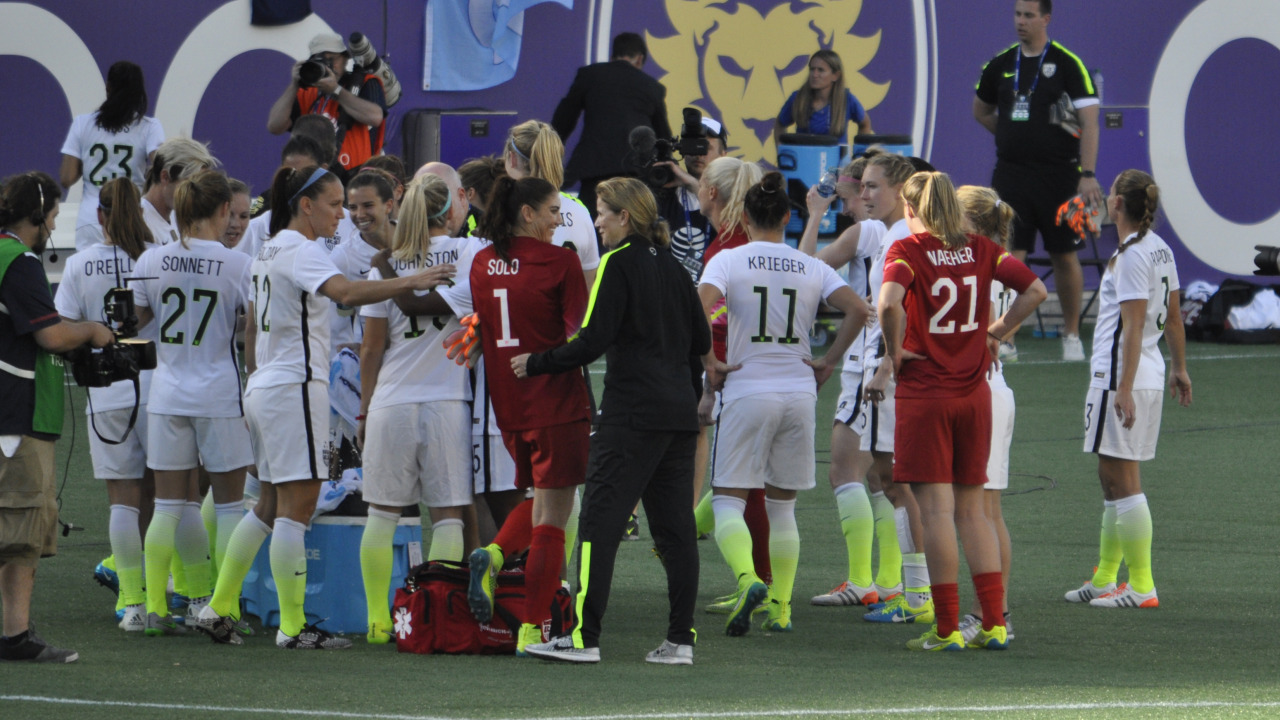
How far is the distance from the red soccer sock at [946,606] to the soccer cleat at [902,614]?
2.04 ft

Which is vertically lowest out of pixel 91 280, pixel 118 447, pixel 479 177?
pixel 118 447

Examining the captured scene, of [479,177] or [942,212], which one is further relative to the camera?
[479,177]

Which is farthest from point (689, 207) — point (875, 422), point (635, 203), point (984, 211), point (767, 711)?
point (767, 711)

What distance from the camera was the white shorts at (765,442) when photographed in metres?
6.57

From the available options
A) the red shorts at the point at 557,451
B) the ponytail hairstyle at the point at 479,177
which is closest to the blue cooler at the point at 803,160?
the ponytail hairstyle at the point at 479,177

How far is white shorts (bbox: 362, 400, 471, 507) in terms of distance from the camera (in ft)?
20.7

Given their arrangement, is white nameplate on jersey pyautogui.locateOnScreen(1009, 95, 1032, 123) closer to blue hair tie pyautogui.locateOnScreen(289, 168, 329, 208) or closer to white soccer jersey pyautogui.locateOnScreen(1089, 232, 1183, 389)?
white soccer jersey pyautogui.locateOnScreen(1089, 232, 1183, 389)

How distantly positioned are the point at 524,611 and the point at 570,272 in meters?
A: 1.22

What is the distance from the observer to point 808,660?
6.14 metres

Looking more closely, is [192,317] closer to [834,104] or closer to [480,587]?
[480,587]

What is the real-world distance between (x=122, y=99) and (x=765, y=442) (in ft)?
17.4

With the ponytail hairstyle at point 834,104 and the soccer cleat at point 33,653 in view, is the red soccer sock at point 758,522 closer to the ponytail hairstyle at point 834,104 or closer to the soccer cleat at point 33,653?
the soccer cleat at point 33,653

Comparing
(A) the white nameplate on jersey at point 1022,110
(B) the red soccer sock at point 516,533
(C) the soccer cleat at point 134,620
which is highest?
(A) the white nameplate on jersey at point 1022,110

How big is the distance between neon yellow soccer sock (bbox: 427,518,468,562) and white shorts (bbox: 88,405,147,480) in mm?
1249
